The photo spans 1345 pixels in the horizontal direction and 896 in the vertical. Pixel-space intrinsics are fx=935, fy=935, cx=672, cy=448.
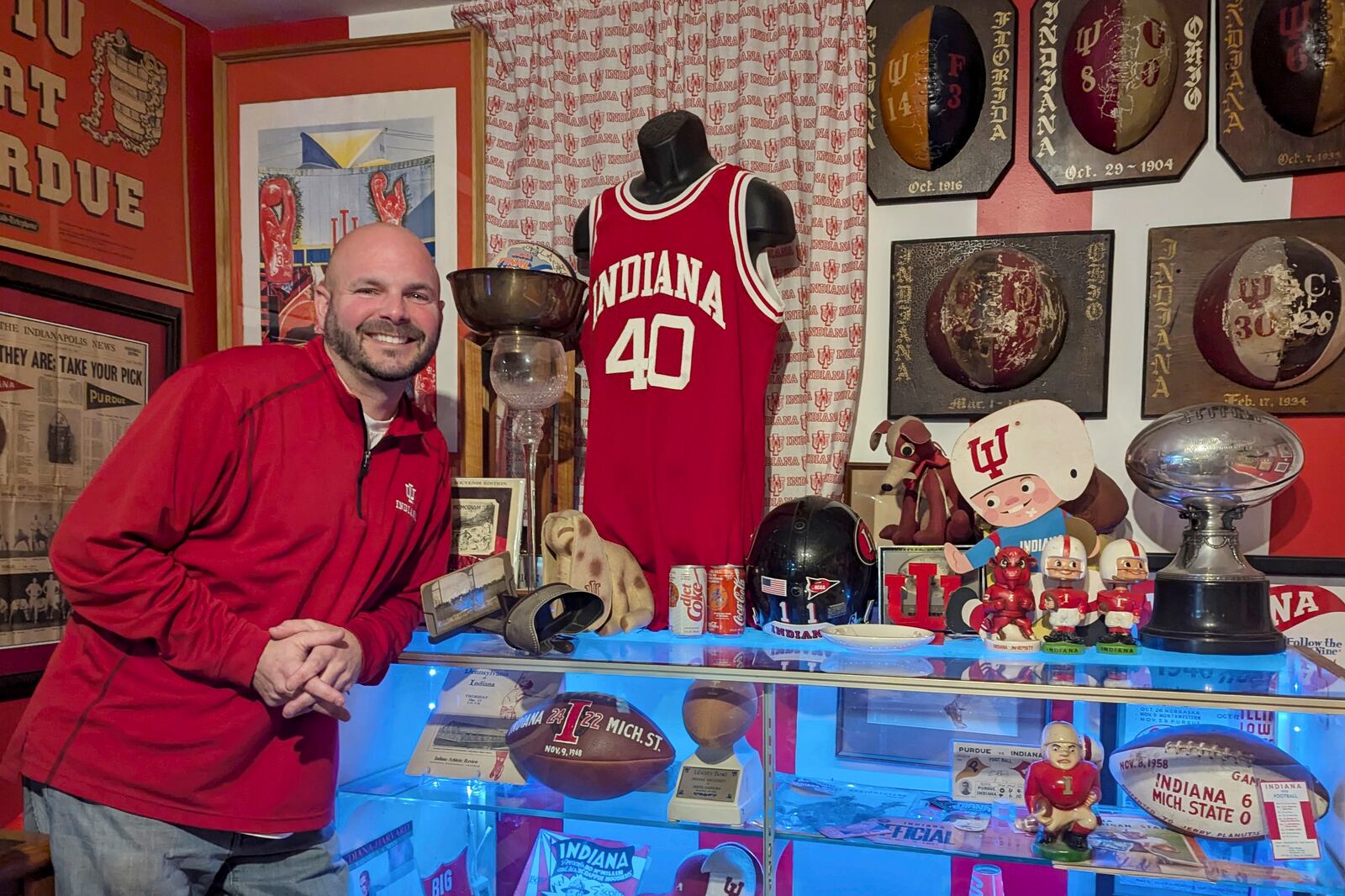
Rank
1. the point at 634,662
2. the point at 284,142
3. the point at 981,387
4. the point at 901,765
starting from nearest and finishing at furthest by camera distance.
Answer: the point at 634,662
the point at 901,765
the point at 981,387
the point at 284,142

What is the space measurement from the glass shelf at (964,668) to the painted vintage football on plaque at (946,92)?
1293 mm

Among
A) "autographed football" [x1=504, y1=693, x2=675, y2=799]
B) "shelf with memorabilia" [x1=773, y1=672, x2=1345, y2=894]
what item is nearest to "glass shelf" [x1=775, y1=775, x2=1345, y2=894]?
"shelf with memorabilia" [x1=773, y1=672, x2=1345, y2=894]

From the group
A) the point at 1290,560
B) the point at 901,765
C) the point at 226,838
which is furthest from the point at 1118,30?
the point at 226,838

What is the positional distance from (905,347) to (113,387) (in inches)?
90.3

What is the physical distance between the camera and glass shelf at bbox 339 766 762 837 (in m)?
1.84

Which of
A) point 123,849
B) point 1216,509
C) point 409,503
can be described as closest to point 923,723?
point 1216,509

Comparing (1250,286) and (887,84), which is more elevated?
(887,84)

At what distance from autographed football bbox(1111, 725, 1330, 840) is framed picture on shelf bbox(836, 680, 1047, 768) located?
0.65ft

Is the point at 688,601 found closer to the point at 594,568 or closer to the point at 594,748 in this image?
the point at 594,568

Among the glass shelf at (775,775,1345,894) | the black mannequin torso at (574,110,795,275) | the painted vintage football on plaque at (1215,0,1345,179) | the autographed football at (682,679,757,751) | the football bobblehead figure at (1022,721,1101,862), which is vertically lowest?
the glass shelf at (775,775,1345,894)

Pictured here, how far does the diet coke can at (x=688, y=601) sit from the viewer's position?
202 centimetres

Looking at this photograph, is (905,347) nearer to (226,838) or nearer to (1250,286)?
(1250,286)

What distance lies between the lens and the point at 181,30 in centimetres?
304

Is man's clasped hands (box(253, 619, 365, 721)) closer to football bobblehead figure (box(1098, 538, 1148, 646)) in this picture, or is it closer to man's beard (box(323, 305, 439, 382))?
man's beard (box(323, 305, 439, 382))
